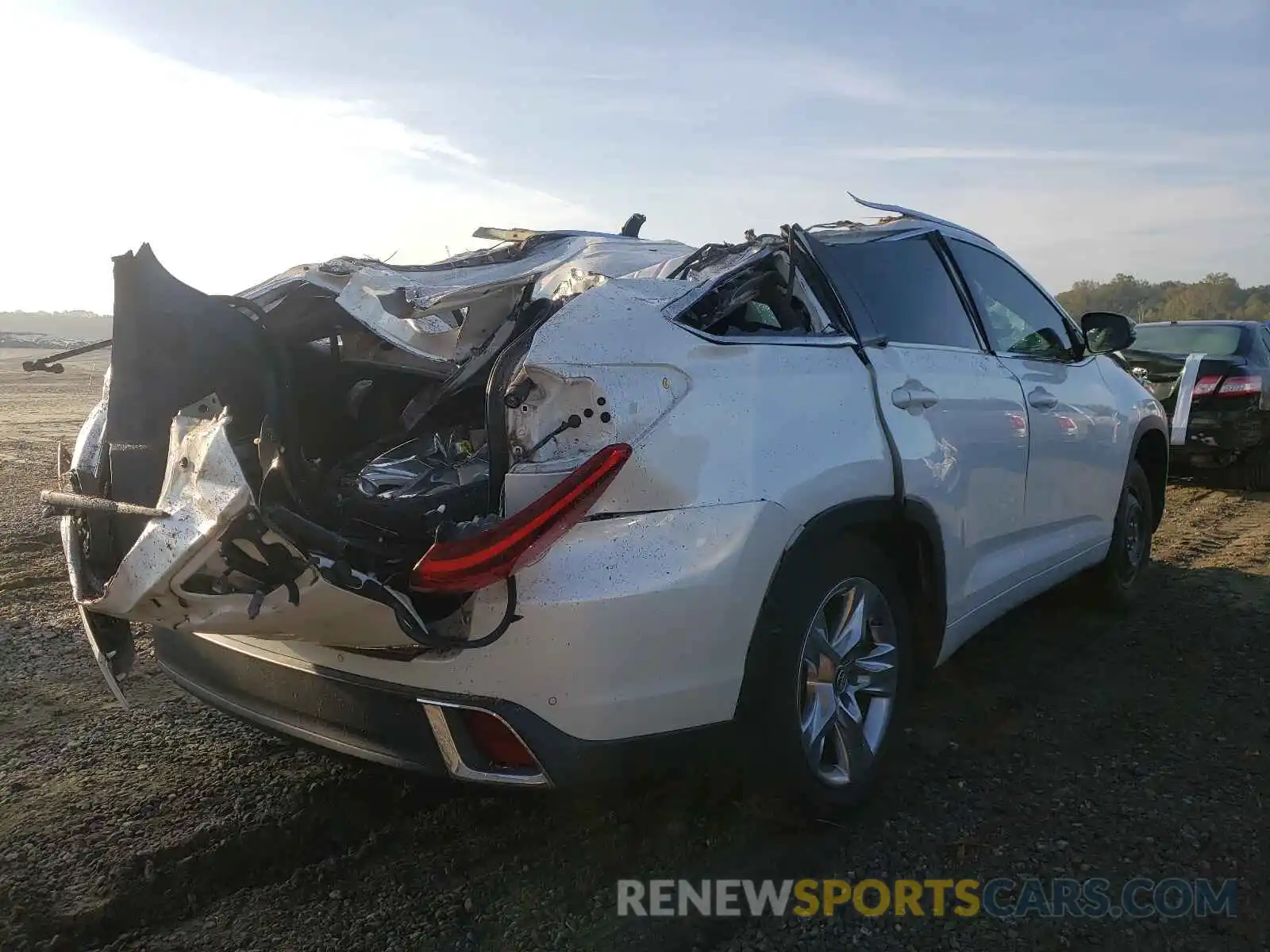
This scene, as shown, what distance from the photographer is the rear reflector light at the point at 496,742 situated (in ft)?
7.45

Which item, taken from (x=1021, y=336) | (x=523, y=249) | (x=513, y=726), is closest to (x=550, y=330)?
(x=513, y=726)

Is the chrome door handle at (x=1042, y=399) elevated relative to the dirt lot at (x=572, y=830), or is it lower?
elevated

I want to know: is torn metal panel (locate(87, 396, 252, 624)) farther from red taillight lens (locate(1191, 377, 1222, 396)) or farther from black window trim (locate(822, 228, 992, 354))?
red taillight lens (locate(1191, 377, 1222, 396))

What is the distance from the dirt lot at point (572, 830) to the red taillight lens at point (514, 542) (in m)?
0.78

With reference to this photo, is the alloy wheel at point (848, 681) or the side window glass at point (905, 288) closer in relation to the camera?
the alloy wheel at point (848, 681)

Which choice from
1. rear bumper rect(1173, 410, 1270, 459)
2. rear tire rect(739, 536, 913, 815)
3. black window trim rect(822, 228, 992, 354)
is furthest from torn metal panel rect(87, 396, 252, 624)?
rear bumper rect(1173, 410, 1270, 459)

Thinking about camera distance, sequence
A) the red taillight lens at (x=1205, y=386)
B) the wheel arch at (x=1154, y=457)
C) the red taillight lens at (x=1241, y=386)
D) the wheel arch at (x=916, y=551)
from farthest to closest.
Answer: the red taillight lens at (x=1205, y=386) → the red taillight lens at (x=1241, y=386) → the wheel arch at (x=1154, y=457) → the wheel arch at (x=916, y=551)

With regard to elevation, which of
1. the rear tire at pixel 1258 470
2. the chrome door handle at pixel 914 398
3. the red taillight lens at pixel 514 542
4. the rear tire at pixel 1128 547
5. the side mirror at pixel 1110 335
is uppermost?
the side mirror at pixel 1110 335

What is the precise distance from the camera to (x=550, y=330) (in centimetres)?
236

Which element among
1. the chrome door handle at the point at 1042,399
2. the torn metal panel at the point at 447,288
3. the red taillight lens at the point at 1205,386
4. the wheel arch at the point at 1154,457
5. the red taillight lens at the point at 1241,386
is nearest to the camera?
the torn metal panel at the point at 447,288

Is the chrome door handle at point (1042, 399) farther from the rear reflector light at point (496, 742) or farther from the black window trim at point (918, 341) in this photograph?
the rear reflector light at point (496, 742)

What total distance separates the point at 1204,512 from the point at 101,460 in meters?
7.82

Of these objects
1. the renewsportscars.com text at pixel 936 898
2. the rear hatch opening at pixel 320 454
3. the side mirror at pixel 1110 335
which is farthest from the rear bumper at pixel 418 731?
the side mirror at pixel 1110 335

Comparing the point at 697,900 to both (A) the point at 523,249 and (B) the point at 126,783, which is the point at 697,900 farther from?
(A) the point at 523,249
